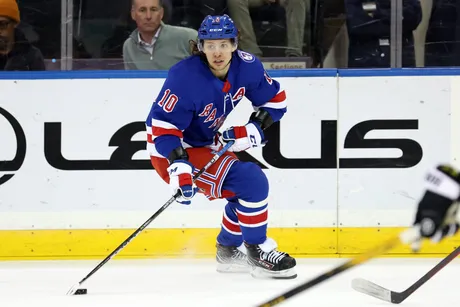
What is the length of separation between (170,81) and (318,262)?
1180 mm

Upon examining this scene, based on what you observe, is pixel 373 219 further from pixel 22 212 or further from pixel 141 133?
pixel 22 212

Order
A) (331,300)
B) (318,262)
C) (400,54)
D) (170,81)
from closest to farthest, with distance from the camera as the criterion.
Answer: (331,300) < (170,81) < (318,262) < (400,54)

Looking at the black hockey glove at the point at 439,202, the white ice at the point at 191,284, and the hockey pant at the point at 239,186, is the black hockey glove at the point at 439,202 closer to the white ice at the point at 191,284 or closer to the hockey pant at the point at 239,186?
the white ice at the point at 191,284

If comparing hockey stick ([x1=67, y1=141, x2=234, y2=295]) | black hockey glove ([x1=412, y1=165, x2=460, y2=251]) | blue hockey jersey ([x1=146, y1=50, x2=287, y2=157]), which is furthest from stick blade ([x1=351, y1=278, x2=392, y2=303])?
black hockey glove ([x1=412, y1=165, x2=460, y2=251])

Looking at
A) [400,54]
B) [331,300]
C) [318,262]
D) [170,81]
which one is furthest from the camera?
[400,54]

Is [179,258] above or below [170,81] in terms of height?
below

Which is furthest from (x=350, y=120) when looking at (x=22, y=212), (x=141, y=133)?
(x=22, y=212)

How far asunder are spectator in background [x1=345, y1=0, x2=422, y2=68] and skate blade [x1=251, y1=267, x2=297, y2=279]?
1.20m

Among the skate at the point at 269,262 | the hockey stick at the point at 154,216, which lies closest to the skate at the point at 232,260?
the skate at the point at 269,262

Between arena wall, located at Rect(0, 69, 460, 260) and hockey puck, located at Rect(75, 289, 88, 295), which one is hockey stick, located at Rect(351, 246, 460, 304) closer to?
hockey puck, located at Rect(75, 289, 88, 295)

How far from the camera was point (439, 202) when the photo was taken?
199 cm

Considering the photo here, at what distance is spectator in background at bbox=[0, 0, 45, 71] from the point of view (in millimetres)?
4547

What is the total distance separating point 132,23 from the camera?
15.1 feet

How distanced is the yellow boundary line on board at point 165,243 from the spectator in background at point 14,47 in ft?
2.71
